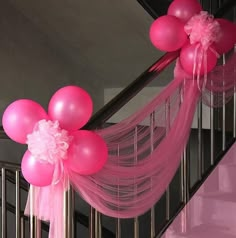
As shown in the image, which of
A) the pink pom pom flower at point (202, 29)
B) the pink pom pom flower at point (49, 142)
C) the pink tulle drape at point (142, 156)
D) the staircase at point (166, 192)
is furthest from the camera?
the pink pom pom flower at point (202, 29)

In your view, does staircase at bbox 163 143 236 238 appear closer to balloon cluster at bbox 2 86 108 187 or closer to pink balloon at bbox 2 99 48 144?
balloon cluster at bbox 2 86 108 187

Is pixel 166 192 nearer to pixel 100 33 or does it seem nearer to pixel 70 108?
pixel 70 108

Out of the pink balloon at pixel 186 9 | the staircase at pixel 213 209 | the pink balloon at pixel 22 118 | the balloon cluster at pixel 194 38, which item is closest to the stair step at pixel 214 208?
the staircase at pixel 213 209

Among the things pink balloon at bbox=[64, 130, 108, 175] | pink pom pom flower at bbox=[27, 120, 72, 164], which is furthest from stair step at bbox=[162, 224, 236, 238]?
pink pom pom flower at bbox=[27, 120, 72, 164]

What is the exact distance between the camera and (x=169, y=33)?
9.06ft

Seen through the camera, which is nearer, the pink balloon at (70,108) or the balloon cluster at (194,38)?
the pink balloon at (70,108)

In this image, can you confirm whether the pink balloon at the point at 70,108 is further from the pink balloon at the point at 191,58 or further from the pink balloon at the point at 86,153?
the pink balloon at the point at 191,58

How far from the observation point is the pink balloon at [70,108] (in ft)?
6.81

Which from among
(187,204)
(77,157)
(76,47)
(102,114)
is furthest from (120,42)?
(77,157)

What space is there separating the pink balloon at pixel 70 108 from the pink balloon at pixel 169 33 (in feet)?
2.84

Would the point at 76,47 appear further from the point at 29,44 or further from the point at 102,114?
the point at 102,114

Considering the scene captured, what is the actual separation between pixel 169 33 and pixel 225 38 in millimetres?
373

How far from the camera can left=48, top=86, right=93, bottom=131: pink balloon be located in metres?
2.07

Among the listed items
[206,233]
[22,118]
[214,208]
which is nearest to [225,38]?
[214,208]
